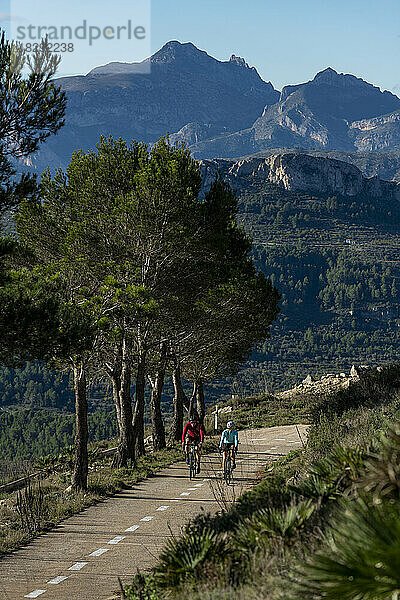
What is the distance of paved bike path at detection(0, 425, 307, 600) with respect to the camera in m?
9.02

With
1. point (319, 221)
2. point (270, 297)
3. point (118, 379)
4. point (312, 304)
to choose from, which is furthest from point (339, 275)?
point (118, 379)

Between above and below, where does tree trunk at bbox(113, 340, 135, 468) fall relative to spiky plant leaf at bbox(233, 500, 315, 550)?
below

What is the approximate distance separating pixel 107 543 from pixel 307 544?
21.9ft

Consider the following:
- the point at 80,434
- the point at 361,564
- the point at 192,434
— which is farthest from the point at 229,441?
the point at 361,564

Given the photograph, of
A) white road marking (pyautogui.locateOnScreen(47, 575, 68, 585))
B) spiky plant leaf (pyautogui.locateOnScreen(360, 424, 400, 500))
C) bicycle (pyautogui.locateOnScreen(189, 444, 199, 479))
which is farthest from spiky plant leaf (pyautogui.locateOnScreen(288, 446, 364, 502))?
bicycle (pyautogui.locateOnScreen(189, 444, 199, 479))

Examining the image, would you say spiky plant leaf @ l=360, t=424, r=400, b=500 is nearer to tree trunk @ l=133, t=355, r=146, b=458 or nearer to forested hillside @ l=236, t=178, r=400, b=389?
tree trunk @ l=133, t=355, r=146, b=458

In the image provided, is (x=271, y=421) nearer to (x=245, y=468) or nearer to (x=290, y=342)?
(x=245, y=468)

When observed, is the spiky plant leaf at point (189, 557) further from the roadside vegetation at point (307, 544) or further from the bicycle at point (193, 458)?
the bicycle at point (193, 458)

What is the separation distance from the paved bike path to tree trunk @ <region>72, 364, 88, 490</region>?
1179 millimetres

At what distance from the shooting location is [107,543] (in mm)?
11664

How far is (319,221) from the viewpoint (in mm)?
146000

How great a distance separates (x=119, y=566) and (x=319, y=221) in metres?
140

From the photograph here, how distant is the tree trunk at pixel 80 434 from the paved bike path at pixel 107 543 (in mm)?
1179

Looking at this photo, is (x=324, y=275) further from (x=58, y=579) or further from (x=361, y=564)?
(x=361, y=564)
